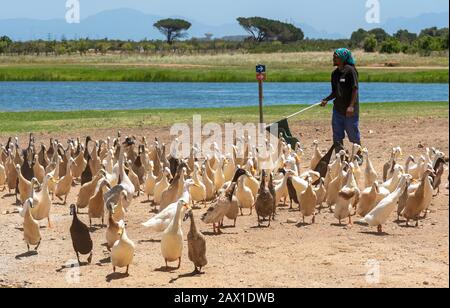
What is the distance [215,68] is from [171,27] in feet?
153

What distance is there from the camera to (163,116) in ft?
81.5

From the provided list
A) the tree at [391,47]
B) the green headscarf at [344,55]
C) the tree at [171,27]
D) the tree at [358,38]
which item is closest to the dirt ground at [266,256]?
the green headscarf at [344,55]

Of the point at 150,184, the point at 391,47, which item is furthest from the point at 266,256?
the point at 391,47

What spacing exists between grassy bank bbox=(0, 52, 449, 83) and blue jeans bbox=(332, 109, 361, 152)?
3354 cm

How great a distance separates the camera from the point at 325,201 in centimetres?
1195

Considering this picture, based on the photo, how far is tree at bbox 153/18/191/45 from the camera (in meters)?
105

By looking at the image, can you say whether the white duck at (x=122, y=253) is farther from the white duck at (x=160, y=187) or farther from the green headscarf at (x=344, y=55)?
the green headscarf at (x=344, y=55)

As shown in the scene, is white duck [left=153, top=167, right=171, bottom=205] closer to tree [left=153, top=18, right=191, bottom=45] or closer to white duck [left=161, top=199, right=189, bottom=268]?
white duck [left=161, top=199, right=189, bottom=268]

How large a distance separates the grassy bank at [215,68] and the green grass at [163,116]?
2192 centimetres

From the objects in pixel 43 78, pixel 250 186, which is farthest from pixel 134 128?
pixel 43 78

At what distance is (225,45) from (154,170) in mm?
74184

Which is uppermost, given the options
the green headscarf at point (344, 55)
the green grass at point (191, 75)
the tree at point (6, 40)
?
the tree at point (6, 40)

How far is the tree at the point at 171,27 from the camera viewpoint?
344 ft

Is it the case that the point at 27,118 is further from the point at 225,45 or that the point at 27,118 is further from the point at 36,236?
the point at 225,45
